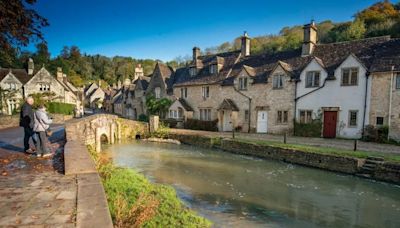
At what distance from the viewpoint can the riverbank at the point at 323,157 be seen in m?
12.5

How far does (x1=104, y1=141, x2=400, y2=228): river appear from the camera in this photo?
8.74m

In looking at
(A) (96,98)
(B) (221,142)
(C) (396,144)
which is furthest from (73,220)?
(A) (96,98)

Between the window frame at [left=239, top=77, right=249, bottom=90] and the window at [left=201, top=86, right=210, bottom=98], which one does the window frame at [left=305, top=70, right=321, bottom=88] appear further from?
the window at [left=201, top=86, right=210, bottom=98]


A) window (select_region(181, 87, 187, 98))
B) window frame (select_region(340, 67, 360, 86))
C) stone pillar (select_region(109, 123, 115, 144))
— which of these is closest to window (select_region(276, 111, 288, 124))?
window frame (select_region(340, 67, 360, 86))

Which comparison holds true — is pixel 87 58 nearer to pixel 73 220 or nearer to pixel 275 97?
pixel 275 97

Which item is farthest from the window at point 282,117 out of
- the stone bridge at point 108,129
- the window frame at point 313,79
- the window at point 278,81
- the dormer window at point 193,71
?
the stone bridge at point 108,129

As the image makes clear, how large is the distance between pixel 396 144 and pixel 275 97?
9923 millimetres

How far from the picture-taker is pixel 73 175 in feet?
20.2

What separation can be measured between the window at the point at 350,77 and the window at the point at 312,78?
78.7 inches

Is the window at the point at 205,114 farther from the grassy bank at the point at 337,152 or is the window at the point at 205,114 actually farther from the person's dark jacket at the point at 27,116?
the person's dark jacket at the point at 27,116

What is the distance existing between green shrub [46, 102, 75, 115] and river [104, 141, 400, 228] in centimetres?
2903

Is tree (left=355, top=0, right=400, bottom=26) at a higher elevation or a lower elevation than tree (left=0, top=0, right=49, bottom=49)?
higher

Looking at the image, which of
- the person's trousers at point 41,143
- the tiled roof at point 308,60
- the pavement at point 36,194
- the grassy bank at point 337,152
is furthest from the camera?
the tiled roof at point 308,60

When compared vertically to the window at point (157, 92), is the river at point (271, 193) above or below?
below
